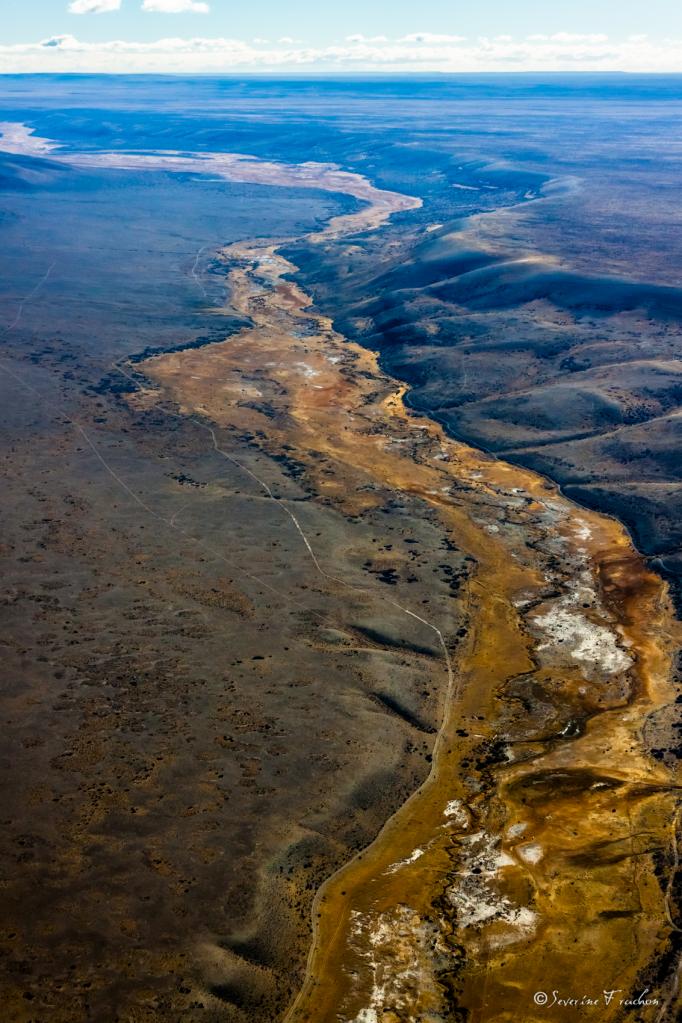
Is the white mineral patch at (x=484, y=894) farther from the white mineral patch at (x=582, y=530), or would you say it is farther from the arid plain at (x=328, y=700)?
the white mineral patch at (x=582, y=530)

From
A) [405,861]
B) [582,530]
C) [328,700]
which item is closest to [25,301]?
[582,530]

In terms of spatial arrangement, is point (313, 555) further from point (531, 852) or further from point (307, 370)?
point (307, 370)

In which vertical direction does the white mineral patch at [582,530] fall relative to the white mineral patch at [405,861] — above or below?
above

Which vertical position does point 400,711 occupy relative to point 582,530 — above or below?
below

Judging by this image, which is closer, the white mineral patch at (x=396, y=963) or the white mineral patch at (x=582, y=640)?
the white mineral patch at (x=396, y=963)

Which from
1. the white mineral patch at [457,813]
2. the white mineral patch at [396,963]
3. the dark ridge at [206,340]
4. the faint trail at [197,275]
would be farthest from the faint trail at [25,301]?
the white mineral patch at [396,963]

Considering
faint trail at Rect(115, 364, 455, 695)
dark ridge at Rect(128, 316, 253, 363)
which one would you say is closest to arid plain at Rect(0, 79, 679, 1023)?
faint trail at Rect(115, 364, 455, 695)

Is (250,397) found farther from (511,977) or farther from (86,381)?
(511,977)

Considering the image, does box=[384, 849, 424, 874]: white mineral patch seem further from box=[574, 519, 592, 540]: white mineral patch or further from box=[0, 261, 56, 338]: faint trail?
box=[0, 261, 56, 338]: faint trail

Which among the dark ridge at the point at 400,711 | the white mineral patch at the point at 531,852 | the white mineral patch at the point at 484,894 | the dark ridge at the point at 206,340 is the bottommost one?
the white mineral patch at the point at 484,894
